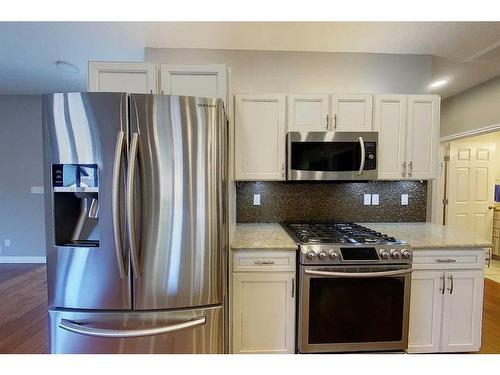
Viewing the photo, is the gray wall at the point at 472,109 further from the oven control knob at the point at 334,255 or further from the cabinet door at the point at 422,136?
the oven control knob at the point at 334,255

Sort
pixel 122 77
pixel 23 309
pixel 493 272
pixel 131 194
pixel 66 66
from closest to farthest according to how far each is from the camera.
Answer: pixel 131 194, pixel 122 77, pixel 23 309, pixel 66 66, pixel 493 272

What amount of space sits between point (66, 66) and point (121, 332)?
289cm

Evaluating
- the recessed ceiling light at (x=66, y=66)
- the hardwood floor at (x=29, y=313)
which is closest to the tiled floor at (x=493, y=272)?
the hardwood floor at (x=29, y=313)

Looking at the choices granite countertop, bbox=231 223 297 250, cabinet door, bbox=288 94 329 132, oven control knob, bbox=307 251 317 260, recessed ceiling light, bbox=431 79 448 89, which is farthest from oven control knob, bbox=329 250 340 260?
recessed ceiling light, bbox=431 79 448 89

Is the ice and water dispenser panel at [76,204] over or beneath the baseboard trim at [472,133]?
beneath

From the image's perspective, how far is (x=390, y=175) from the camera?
2225mm

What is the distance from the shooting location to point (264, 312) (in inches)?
68.9

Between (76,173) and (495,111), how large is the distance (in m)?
4.31

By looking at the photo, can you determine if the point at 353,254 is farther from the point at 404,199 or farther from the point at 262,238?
the point at 404,199

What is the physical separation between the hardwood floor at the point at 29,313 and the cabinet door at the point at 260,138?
2.13 meters

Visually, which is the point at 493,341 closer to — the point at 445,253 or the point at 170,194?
the point at 445,253

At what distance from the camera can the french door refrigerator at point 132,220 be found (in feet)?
4.16

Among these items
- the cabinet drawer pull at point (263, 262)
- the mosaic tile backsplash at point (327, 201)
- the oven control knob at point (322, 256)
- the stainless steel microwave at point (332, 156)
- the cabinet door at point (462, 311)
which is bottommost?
the cabinet door at point (462, 311)

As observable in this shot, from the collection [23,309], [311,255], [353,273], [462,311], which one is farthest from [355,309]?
[23,309]
